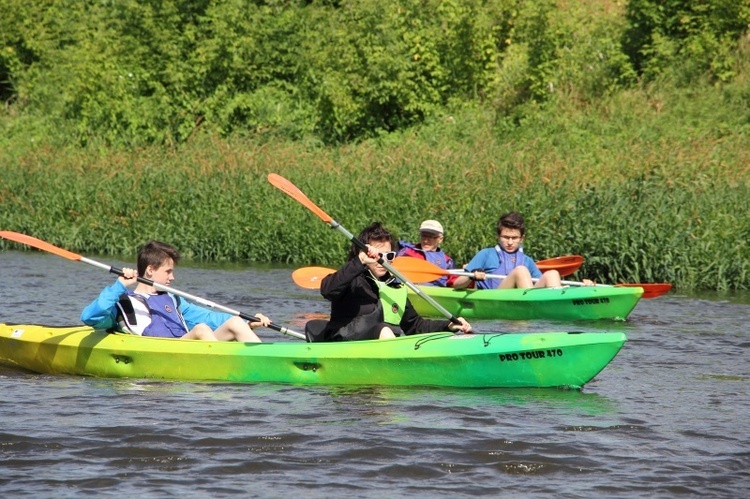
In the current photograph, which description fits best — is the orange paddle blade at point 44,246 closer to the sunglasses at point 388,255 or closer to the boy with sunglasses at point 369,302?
the boy with sunglasses at point 369,302

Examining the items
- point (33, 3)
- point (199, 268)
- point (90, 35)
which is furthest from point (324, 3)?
point (199, 268)

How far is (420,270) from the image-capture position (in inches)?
413

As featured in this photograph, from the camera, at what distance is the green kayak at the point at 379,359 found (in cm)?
696

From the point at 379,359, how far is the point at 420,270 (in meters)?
3.42

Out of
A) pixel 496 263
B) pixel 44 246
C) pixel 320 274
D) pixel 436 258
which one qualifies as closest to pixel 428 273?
pixel 436 258

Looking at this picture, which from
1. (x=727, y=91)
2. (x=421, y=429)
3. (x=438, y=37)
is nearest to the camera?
(x=421, y=429)

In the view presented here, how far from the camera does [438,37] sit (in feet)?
72.0

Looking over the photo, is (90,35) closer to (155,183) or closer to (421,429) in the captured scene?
(155,183)

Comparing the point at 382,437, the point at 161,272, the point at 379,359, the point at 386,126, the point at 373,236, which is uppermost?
the point at 386,126

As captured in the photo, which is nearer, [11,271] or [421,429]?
[421,429]

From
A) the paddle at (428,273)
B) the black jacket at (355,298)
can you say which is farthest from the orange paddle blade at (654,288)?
the black jacket at (355,298)

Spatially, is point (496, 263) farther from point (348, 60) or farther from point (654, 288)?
point (348, 60)

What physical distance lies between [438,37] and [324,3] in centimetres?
580

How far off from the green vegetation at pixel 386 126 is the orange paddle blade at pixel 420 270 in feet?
8.66
